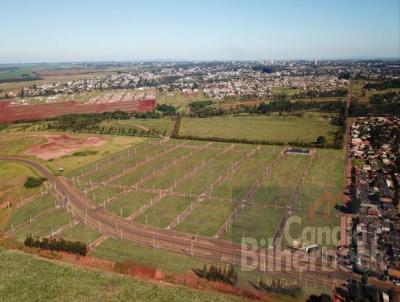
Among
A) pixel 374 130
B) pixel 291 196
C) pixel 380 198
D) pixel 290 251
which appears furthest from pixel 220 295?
pixel 374 130

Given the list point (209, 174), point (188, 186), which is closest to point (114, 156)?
point (209, 174)

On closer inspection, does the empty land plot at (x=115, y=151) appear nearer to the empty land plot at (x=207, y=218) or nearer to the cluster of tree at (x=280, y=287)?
the empty land plot at (x=207, y=218)

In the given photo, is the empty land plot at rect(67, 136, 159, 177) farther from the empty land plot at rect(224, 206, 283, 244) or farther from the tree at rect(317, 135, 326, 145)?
the tree at rect(317, 135, 326, 145)

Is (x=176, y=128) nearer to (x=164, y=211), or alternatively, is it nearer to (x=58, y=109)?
(x=164, y=211)

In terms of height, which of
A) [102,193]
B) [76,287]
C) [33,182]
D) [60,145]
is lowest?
[76,287]

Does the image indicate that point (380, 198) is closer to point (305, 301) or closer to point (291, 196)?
point (291, 196)

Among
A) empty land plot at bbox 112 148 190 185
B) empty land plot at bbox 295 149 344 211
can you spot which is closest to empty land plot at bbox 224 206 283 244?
empty land plot at bbox 295 149 344 211

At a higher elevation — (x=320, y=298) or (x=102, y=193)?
(x=102, y=193)

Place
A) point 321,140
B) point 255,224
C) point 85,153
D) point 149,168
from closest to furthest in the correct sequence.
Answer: point 255,224 < point 149,168 < point 85,153 < point 321,140
